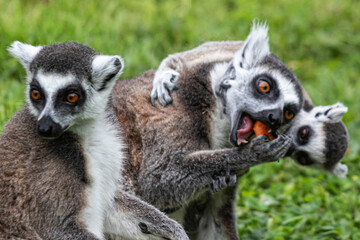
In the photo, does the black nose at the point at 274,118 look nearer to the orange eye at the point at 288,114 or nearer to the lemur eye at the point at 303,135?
the orange eye at the point at 288,114

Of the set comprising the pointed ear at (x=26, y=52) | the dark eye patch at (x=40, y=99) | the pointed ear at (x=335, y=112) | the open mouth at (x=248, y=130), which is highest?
the pointed ear at (x=335, y=112)

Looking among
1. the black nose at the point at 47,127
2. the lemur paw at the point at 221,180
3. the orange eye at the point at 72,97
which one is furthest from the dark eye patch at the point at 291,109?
the black nose at the point at 47,127

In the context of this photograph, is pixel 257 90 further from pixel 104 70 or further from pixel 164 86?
pixel 104 70

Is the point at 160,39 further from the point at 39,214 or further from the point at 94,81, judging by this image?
the point at 39,214

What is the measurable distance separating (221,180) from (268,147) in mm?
550

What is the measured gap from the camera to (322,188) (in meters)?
7.61

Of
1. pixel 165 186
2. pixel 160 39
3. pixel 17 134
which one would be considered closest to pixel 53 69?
pixel 17 134

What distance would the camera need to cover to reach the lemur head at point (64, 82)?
4.49 meters

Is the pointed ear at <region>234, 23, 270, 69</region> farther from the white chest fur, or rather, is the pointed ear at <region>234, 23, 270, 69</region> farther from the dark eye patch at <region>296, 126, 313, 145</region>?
the white chest fur

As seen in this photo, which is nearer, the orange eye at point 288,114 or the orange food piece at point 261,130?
the orange food piece at point 261,130

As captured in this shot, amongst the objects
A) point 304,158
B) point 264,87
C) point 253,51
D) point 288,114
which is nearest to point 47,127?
point 264,87

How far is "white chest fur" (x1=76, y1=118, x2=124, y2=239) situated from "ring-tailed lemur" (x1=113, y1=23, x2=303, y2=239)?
0.55 metres

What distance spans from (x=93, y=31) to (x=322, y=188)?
13.6 feet

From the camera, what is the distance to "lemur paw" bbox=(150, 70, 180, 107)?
19.2 ft
